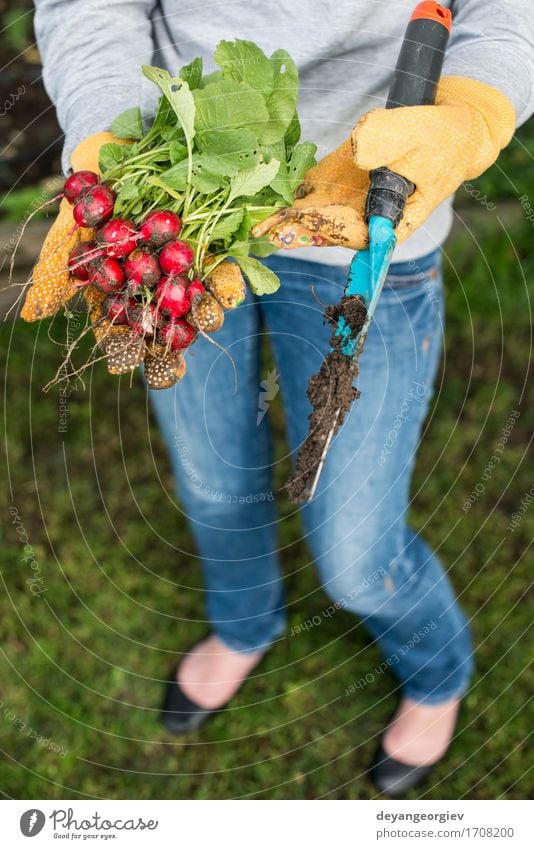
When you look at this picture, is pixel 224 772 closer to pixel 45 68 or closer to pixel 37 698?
pixel 37 698

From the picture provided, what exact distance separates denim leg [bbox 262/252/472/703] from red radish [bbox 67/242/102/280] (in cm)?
43

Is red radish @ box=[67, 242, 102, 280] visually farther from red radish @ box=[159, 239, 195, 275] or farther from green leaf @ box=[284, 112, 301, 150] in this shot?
green leaf @ box=[284, 112, 301, 150]

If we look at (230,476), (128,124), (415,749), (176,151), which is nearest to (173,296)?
(176,151)

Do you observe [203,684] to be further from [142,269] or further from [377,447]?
[142,269]

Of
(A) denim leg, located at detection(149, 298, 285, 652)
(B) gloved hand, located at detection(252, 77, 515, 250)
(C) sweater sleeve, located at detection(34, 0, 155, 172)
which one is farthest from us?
(A) denim leg, located at detection(149, 298, 285, 652)

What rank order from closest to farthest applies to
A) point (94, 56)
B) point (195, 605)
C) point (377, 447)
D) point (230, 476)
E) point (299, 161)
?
1. point (299, 161)
2. point (94, 56)
3. point (377, 447)
4. point (230, 476)
5. point (195, 605)

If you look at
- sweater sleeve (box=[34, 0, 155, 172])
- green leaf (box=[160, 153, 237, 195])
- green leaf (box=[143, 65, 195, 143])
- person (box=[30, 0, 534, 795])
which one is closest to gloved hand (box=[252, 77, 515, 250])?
person (box=[30, 0, 534, 795])

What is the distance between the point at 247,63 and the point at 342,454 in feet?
2.62

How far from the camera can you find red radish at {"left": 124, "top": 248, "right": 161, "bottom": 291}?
1353mm

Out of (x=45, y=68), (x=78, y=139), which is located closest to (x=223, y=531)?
(x=78, y=139)

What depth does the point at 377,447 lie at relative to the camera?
1737 mm

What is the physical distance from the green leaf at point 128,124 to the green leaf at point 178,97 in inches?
5.8

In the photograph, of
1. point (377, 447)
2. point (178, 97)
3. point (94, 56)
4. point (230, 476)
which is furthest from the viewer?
point (230, 476)

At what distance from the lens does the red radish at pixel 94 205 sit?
4.45 feet
